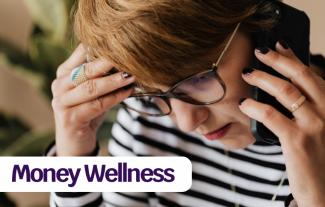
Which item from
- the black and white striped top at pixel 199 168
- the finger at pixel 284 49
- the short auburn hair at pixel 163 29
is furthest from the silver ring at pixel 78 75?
the finger at pixel 284 49

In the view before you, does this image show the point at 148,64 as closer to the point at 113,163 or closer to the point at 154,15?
the point at 154,15

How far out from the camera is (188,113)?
2.54 feet

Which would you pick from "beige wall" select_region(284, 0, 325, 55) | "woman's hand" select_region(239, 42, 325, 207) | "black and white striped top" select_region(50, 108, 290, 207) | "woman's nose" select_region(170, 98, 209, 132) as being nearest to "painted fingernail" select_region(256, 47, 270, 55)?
"woman's hand" select_region(239, 42, 325, 207)

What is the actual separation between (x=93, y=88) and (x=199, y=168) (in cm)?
31

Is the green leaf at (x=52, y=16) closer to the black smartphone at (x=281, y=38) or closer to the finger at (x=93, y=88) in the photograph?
the finger at (x=93, y=88)

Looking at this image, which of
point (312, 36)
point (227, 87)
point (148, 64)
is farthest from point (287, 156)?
point (312, 36)

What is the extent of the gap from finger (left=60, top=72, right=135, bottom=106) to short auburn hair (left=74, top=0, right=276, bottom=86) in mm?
45

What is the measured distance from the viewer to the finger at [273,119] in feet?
2.31

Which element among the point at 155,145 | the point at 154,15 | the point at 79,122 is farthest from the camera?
the point at 155,145

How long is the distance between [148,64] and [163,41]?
4cm

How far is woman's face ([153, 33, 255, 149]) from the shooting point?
2.34 ft

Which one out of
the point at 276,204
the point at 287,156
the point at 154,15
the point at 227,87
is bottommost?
the point at 276,204

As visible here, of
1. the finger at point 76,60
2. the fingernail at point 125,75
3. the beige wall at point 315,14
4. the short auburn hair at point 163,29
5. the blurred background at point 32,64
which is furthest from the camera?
the blurred background at point 32,64

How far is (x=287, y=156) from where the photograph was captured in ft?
2.34
